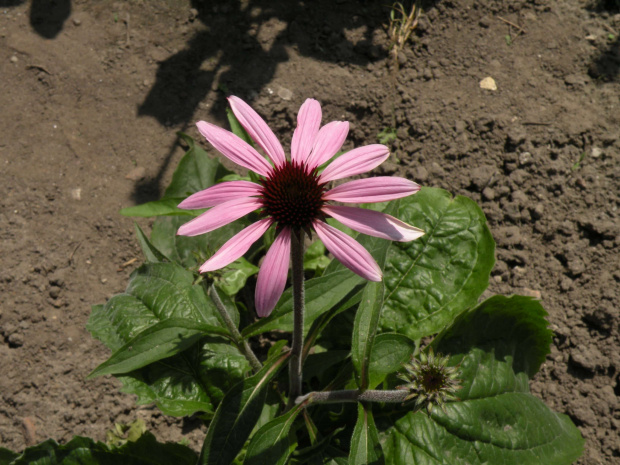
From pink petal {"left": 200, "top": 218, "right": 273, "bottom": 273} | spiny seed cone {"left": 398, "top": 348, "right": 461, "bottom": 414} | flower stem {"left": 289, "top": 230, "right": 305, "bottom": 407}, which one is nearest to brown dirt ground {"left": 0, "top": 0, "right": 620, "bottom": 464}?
flower stem {"left": 289, "top": 230, "right": 305, "bottom": 407}

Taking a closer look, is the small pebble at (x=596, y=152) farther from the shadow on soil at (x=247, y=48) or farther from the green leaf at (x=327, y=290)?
the green leaf at (x=327, y=290)

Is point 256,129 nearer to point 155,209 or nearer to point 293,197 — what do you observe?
point 293,197

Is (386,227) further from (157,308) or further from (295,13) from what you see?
(295,13)

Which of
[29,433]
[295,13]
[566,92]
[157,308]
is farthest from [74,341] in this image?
[566,92]

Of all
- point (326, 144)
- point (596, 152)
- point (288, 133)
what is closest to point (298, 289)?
point (326, 144)

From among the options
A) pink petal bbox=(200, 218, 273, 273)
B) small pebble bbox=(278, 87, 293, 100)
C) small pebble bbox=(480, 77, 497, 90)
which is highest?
pink petal bbox=(200, 218, 273, 273)

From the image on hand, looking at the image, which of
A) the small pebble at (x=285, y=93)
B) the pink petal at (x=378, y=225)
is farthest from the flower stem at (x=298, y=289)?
the small pebble at (x=285, y=93)

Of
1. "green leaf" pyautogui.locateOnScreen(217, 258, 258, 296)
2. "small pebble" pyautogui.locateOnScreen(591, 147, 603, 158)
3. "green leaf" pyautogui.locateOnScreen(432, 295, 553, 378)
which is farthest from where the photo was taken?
"small pebble" pyautogui.locateOnScreen(591, 147, 603, 158)

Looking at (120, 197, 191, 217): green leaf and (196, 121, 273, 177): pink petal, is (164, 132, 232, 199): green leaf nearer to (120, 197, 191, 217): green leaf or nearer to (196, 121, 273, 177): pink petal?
(120, 197, 191, 217): green leaf
